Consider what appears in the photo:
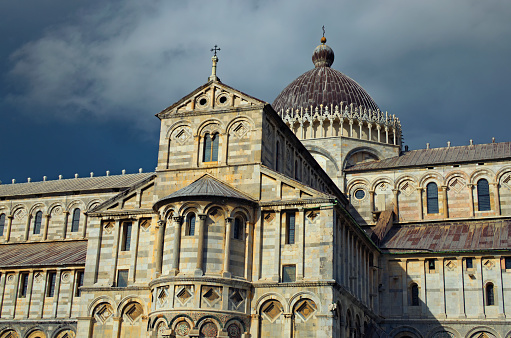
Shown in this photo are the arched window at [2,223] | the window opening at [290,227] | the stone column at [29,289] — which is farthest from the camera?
the arched window at [2,223]

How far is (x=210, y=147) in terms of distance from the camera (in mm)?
38188

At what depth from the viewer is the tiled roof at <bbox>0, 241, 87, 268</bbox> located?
4943cm

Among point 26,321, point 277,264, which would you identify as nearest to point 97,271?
point 277,264

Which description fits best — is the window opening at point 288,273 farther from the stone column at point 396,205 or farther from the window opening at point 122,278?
the stone column at point 396,205

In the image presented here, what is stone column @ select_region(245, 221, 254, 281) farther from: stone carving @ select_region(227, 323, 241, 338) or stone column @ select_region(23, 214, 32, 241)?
stone column @ select_region(23, 214, 32, 241)

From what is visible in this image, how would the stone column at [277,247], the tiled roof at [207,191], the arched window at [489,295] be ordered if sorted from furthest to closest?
1. the arched window at [489,295]
2. the tiled roof at [207,191]
3. the stone column at [277,247]

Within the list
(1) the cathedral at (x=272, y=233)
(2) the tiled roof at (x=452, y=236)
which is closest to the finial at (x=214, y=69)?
(1) the cathedral at (x=272, y=233)

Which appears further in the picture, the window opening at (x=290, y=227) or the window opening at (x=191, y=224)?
the window opening at (x=290, y=227)

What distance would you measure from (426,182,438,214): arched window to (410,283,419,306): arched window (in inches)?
334

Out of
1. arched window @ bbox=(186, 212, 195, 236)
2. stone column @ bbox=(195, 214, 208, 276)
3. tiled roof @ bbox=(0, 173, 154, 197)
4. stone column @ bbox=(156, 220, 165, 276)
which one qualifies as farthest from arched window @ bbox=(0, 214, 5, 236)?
stone column @ bbox=(195, 214, 208, 276)

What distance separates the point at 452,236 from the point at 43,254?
97.9ft

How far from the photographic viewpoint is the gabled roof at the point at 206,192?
3462 cm

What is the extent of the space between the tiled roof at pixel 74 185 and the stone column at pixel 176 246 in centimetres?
2229

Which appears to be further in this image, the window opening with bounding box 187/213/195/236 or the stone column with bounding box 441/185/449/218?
the stone column with bounding box 441/185/449/218
